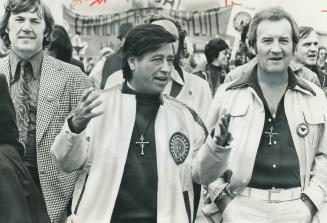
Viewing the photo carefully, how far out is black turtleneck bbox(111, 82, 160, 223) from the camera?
529 centimetres

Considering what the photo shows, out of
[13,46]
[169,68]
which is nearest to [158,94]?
[169,68]

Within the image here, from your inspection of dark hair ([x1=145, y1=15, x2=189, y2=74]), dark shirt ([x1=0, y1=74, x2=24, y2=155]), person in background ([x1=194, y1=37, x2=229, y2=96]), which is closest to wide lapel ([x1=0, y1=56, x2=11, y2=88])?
dark shirt ([x1=0, y1=74, x2=24, y2=155])

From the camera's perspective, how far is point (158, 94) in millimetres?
5645

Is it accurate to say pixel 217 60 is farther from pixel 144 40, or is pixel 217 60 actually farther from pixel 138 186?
pixel 138 186

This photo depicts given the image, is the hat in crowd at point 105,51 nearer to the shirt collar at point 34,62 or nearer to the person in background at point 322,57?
the person in background at point 322,57

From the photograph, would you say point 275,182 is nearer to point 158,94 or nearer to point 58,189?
point 158,94

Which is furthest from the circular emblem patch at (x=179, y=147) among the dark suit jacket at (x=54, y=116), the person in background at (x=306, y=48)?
the person in background at (x=306, y=48)

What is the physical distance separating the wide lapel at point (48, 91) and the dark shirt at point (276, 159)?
1.55 metres

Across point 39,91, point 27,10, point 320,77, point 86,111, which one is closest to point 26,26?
point 27,10

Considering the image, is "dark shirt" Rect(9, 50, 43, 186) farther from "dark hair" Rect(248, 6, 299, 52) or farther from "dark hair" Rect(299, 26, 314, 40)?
"dark hair" Rect(299, 26, 314, 40)

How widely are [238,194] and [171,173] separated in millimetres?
960

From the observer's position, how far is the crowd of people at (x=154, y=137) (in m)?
5.28

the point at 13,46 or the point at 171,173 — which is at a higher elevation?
the point at 13,46

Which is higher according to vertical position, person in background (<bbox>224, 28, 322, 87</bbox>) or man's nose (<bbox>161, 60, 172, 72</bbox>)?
man's nose (<bbox>161, 60, 172, 72</bbox>)
